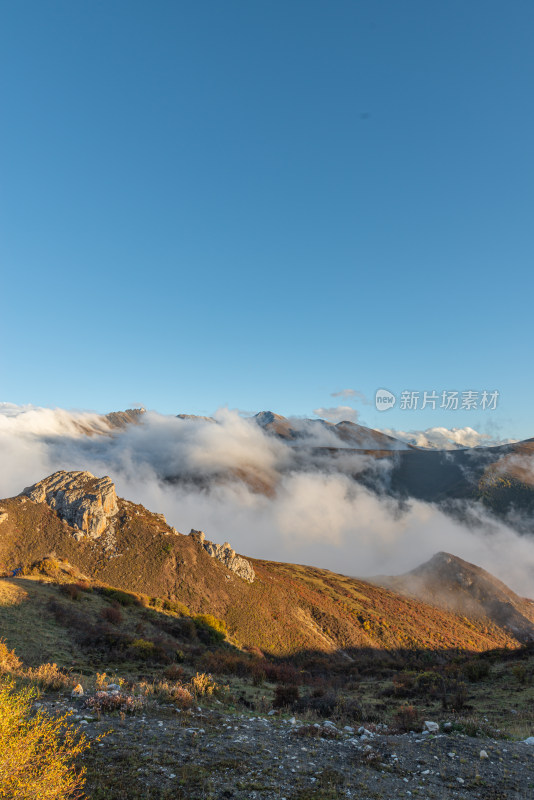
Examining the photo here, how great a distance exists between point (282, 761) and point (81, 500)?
69.8 meters

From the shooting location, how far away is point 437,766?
1066cm

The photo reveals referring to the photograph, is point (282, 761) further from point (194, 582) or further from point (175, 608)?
point (194, 582)

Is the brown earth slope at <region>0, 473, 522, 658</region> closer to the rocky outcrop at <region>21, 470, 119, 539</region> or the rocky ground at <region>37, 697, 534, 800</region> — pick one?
the rocky outcrop at <region>21, 470, 119, 539</region>

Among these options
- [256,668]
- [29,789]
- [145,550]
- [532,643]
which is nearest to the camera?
[29,789]

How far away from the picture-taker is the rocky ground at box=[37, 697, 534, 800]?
27.9 ft

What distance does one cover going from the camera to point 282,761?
10.4 meters

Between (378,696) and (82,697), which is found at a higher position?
(82,697)

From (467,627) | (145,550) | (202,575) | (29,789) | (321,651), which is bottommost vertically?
(467,627)

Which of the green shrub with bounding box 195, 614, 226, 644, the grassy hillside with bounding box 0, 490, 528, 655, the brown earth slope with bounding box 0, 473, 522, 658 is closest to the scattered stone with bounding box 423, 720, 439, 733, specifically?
the green shrub with bounding box 195, 614, 226, 644

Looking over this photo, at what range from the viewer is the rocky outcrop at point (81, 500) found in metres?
67.8

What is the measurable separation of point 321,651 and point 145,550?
3562 cm

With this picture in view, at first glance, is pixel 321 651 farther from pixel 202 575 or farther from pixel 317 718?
pixel 317 718

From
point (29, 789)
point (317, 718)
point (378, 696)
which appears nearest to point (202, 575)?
point (378, 696)

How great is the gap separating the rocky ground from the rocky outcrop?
59577mm
